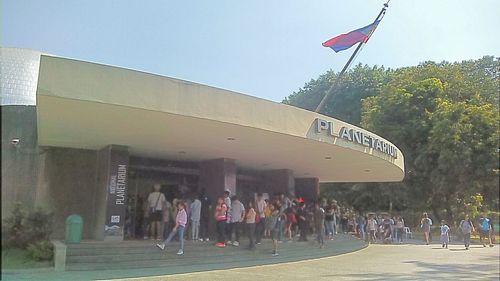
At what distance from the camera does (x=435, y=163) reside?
6.49 meters

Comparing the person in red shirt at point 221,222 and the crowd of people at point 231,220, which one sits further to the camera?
the crowd of people at point 231,220

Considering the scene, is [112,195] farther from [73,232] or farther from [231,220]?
[231,220]

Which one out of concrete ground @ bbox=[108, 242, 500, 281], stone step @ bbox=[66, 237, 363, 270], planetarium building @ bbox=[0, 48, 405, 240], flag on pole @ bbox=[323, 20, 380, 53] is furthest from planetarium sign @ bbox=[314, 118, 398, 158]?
flag on pole @ bbox=[323, 20, 380, 53]

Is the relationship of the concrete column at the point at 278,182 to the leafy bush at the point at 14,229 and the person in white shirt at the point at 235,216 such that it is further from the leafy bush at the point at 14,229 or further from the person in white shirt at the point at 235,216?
the leafy bush at the point at 14,229

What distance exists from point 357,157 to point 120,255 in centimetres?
841

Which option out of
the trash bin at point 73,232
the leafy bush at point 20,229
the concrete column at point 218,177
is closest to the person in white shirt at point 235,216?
the concrete column at point 218,177

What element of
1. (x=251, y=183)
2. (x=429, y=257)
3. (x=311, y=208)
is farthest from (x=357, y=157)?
(x=251, y=183)

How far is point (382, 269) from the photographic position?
423 inches

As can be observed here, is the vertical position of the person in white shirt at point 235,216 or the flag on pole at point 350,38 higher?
the flag on pole at point 350,38

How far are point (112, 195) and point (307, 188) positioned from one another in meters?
10.8

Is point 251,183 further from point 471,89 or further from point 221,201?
point 471,89

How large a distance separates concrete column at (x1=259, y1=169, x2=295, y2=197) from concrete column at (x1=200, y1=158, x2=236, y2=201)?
3.55 metres

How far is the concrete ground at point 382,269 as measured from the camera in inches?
365

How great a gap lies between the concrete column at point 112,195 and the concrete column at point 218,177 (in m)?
3.10
